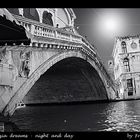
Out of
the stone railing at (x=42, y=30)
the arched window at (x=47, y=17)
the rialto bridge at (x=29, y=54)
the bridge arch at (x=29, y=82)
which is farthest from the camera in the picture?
the arched window at (x=47, y=17)

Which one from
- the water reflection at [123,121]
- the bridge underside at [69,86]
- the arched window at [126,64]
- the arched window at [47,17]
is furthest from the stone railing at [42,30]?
the arched window at [126,64]

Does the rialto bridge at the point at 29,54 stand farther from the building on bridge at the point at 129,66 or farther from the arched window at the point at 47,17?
the building on bridge at the point at 129,66

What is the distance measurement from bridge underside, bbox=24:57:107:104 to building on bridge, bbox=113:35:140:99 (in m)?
6.94

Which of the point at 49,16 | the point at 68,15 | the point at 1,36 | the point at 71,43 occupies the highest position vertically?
the point at 68,15

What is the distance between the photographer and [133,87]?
91.3 feet

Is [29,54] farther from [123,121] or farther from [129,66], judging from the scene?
[129,66]

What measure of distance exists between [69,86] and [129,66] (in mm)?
12035

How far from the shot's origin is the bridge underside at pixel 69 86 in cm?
1688

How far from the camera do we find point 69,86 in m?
20.5

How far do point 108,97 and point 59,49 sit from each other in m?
13.8

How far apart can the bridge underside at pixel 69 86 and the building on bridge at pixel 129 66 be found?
22.8ft
